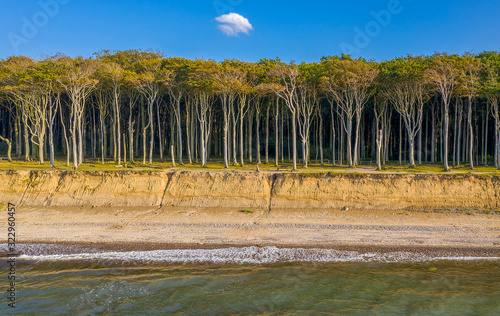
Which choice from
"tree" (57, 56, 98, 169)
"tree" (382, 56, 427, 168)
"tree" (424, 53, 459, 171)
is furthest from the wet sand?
"tree" (382, 56, 427, 168)

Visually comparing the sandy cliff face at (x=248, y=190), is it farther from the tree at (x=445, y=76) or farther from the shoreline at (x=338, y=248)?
the tree at (x=445, y=76)

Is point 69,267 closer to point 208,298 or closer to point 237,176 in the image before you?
point 208,298

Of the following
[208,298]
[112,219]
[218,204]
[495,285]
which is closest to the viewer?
[208,298]

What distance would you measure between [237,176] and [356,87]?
20014 millimetres

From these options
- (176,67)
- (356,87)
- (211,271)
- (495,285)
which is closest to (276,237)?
(211,271)

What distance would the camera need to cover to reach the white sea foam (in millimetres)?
16391

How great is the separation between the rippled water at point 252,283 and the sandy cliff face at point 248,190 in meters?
7.85

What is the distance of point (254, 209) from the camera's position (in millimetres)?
24500

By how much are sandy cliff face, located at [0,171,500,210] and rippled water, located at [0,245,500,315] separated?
7.85 m

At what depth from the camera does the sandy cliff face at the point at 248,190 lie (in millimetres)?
24156

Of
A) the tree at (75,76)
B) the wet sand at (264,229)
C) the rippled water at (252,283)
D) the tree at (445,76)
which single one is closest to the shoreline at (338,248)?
the wet sand at (264,229)

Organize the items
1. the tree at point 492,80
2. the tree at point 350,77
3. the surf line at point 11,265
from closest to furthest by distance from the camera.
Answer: the surf line at point 11,265
the tree at point 492,80
the tree at point 350,77

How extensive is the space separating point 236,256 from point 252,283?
2895mm

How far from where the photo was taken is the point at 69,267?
15625mm
